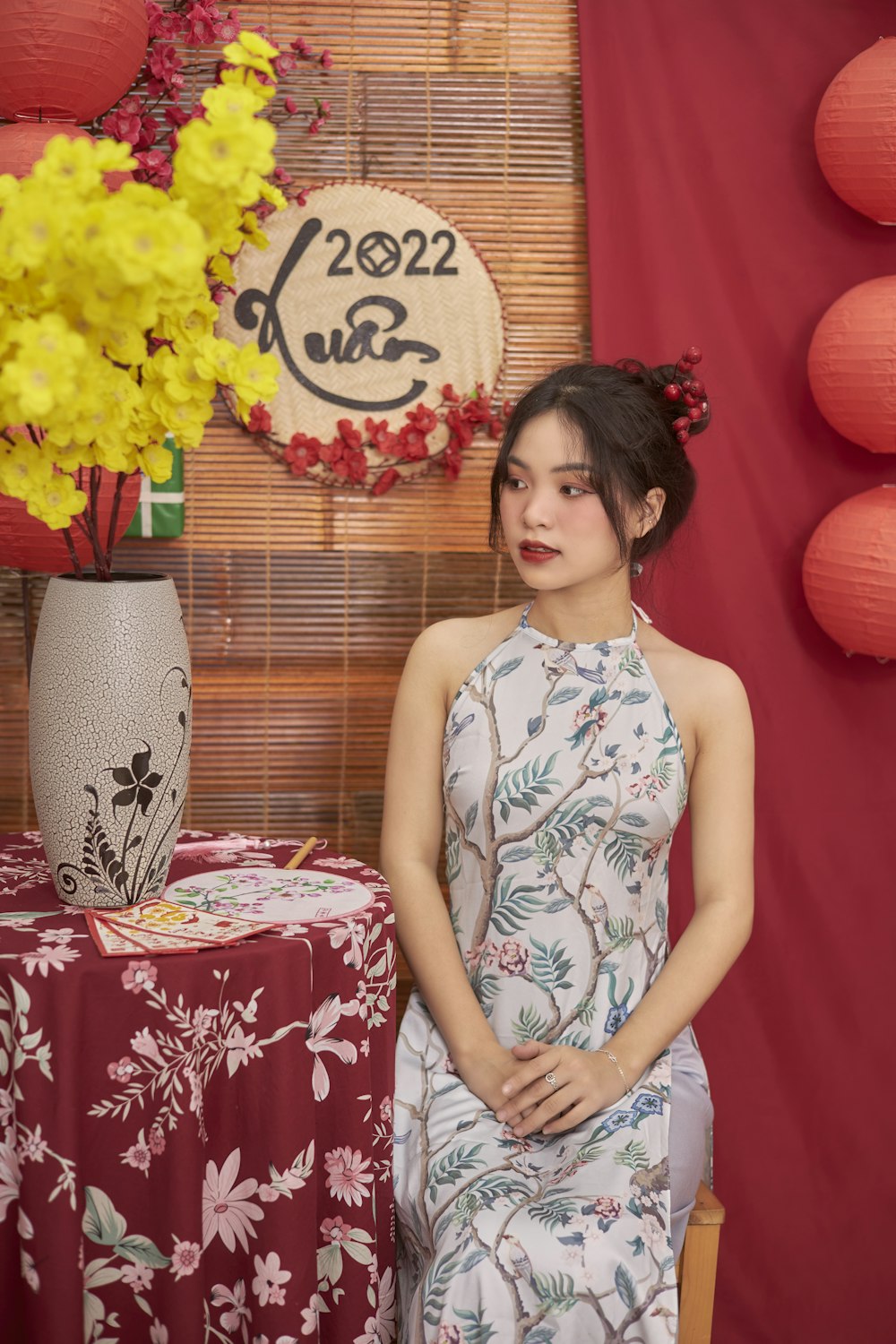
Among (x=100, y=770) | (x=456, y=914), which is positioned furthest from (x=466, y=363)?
(x=100, y=770)

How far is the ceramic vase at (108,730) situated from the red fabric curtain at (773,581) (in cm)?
106

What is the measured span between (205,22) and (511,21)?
1.79 feet

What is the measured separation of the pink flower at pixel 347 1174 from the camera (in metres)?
1.48

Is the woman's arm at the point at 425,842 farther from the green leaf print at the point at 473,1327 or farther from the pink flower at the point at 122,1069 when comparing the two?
the pink flower at the point at 122,1069

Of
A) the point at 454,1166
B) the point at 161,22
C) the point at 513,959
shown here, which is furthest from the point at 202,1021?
the point at 161,22

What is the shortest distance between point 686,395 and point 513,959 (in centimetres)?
84

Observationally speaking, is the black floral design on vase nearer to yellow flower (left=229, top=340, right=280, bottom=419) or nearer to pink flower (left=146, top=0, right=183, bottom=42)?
yellow flower (left=229, top=340, right=280, bottom=419)

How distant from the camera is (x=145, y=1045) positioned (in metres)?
1.33

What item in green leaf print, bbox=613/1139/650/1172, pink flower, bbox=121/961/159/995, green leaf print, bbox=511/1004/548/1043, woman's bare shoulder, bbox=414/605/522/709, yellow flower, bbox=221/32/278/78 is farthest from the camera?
woman's bare shoulder, bbox=414/605/522/709

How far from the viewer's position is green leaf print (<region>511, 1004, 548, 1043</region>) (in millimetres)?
1751

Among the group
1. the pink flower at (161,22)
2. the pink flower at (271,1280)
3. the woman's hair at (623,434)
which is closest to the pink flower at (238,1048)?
the pink flower at (271,1280)

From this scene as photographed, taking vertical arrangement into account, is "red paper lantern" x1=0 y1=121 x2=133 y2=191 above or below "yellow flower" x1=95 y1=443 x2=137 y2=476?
above

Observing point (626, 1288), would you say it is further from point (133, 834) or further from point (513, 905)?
point (133, 834)

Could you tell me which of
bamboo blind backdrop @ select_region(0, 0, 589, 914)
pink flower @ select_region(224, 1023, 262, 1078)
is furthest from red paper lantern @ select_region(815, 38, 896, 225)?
pink flower @ select_region(224, 1023, 262, 1078)
